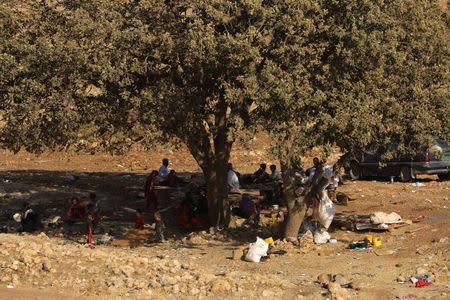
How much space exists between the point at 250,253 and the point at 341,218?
457 cm

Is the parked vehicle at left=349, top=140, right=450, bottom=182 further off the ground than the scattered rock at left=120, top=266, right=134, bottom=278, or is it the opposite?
the parked vehicle at left=349, top=140, right=450, bottom=182

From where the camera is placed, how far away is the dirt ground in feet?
39.5

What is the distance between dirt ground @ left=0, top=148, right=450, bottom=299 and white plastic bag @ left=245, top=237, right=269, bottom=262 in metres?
0.16

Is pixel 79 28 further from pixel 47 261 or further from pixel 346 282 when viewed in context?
pixel 346 282

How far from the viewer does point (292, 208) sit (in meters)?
16.9

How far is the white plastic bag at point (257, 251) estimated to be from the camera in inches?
595

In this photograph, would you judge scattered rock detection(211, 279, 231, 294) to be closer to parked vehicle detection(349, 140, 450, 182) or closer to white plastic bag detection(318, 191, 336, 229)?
white plastic bag detection(318, 191, 336, 229)

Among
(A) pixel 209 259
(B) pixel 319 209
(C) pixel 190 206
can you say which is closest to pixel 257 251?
(A) pixel 209 259

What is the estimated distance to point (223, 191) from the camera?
18.9 m

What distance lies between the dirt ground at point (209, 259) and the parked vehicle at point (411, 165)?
81 centimetres

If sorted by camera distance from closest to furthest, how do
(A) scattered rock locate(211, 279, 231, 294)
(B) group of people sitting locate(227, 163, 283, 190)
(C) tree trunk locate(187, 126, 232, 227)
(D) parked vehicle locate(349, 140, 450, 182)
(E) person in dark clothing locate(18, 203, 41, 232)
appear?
1. (A) scattered rock locate(211, 279, 231, 294)
2. (C) tree trunk locate(187, 126, 232, 227)
3. (E) person in dark clothing locate(18, 203, 41, 232)
4. (B) group of people sitting locate(227, 163, 283, 190)
5. (D) parked vehicle locate(349, 140, 450, 182)

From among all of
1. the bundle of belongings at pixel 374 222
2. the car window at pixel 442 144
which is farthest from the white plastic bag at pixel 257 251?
the car window at pixel 442 144

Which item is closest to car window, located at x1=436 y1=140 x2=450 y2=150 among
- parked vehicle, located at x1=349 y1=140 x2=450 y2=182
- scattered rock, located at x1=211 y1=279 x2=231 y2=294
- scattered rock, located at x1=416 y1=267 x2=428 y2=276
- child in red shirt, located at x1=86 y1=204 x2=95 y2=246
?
parked vehicle, located at x1=349 y1=140 x2=450 y2=182

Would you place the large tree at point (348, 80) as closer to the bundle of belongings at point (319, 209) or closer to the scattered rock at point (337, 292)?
the bundle of belongings at point (319, 209)
